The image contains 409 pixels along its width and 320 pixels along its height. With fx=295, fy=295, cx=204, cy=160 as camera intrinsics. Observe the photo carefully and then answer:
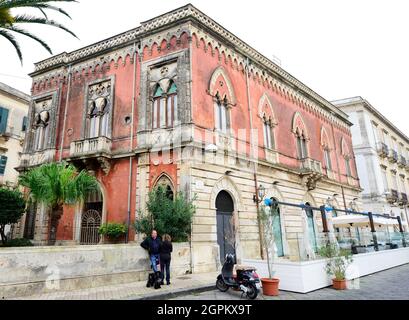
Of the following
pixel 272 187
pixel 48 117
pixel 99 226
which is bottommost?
pixel 99 226

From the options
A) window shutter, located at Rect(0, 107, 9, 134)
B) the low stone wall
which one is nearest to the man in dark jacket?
the low stone wall

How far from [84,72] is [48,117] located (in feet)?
11.8

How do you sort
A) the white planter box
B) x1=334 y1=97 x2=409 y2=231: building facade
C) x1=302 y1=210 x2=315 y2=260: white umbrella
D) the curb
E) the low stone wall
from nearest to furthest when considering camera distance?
the low stone wall, the curb, the white planter box, x1=302 y1=210 x2=315 y2=260: white umbrella, x1=334 y1=97 x2=409 y2=231: building facade

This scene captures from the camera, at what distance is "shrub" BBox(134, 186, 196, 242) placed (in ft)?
35.2

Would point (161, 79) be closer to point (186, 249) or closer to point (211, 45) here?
point (211, 45)

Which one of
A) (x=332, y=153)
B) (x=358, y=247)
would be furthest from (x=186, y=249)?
(x=332, y=153)

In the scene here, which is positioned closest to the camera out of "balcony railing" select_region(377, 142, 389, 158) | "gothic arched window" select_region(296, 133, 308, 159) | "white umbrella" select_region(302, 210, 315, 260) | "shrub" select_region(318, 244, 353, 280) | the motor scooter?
the motor scooter

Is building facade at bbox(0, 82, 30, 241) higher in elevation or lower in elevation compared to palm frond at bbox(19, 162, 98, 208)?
higher

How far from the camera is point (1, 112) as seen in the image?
78.5 ft

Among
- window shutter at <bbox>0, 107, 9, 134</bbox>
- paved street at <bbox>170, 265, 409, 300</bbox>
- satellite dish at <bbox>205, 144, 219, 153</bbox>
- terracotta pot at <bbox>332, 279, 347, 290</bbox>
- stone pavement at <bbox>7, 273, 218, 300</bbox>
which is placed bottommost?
paved street at <bbox>170, 265, 409, 300</bbox>

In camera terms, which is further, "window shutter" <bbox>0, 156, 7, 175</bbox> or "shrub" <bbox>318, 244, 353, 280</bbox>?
"window shutter" <bbox>0, 156, 7, 175</bbox>

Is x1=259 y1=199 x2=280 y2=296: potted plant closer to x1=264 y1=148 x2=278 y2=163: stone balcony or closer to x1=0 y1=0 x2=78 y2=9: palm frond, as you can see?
x1=264 y1=148 x2=278 y2=163: stone balcony

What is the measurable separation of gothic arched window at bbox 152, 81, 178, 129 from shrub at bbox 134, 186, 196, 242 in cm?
392

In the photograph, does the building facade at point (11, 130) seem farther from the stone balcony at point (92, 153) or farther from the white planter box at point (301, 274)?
the white planter box at point (301, 274)
